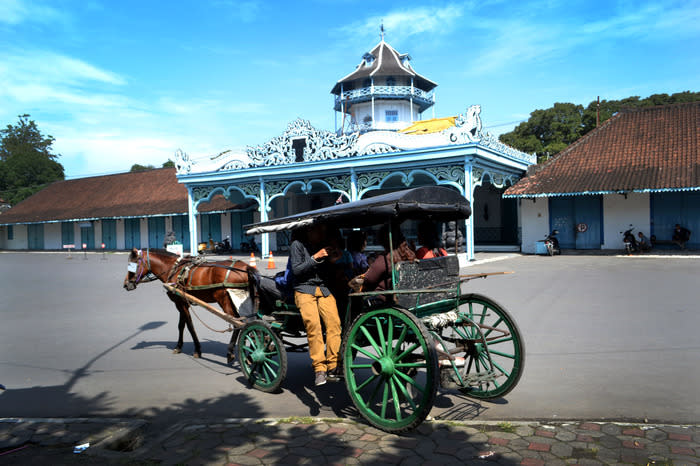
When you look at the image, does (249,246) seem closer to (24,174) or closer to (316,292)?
(316,292)

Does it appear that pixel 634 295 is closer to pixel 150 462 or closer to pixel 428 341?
pixel 428 341

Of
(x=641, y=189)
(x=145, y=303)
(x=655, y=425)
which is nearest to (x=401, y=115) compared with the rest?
(x=641, y=189)

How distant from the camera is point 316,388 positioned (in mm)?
5445

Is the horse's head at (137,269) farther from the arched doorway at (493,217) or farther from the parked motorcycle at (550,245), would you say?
the arched doorway at (493,217)

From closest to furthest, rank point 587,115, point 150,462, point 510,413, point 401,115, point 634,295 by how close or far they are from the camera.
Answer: point 150,462 → point 510,413 → point 634,295 → point 587,115 → point 401,115

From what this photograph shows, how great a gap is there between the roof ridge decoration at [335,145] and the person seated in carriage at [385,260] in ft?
48.0

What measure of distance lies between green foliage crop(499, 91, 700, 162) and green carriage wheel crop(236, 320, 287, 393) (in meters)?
33.6

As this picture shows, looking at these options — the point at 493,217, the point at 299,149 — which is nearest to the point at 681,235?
the point at 493,217

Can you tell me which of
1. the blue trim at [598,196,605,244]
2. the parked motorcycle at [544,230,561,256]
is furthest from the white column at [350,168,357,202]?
the blue trim at [598,196,605,244]

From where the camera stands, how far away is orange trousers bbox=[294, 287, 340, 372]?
15.2ft

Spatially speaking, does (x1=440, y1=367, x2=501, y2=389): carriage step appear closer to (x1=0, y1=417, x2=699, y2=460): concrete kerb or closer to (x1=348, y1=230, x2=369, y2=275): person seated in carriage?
(x1=0, y1=417, x2=699, y2=460): concrete kerb

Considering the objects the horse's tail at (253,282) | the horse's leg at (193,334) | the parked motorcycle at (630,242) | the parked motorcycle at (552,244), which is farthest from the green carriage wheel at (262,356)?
the parked motorcycle at (630,242)

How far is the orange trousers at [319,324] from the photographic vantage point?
462 centimetres

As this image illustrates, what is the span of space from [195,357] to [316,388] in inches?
85.5
